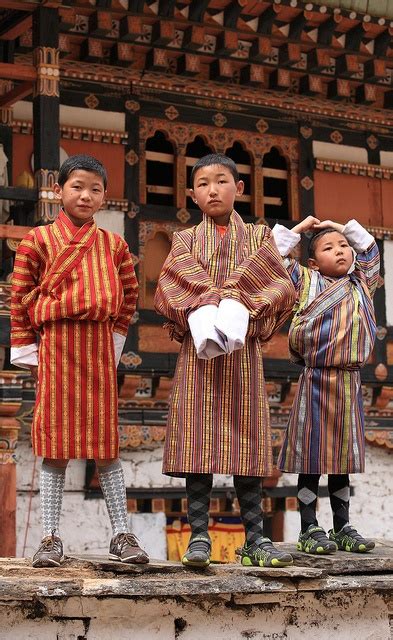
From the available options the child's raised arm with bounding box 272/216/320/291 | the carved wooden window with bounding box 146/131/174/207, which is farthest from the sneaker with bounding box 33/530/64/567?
the carved wooden window with bounding box 146/131/174/207

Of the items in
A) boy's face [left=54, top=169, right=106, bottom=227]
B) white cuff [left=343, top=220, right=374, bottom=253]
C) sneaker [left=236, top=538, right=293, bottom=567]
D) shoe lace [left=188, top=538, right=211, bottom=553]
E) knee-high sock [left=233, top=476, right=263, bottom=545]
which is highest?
boy's face [left=54, top=169, right=106, bottom=227]

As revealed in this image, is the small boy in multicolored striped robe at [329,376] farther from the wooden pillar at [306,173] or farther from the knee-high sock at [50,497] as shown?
the wooden pillar at [306,173]

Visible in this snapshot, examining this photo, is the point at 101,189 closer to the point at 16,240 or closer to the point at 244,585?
the point at 244,585

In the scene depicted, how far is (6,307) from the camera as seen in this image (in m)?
8.42

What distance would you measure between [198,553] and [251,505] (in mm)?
363

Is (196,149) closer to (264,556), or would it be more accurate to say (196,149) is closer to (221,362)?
(221,362)

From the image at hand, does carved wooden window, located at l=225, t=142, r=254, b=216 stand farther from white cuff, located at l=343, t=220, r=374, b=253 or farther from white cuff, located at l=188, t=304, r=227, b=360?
white cuff, located at l=188, t=304, r=227, b=360

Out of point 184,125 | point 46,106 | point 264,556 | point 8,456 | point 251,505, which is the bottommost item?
point 264,556

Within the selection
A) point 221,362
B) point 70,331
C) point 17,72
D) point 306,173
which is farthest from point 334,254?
point 306,173

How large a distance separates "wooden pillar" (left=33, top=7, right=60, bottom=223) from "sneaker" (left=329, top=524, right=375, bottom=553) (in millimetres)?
3484

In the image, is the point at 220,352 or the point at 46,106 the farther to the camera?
the point at 46,106

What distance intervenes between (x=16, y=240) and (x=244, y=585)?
383cm

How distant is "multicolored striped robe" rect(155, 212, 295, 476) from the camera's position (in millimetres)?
5434

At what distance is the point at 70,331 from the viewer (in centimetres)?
547
